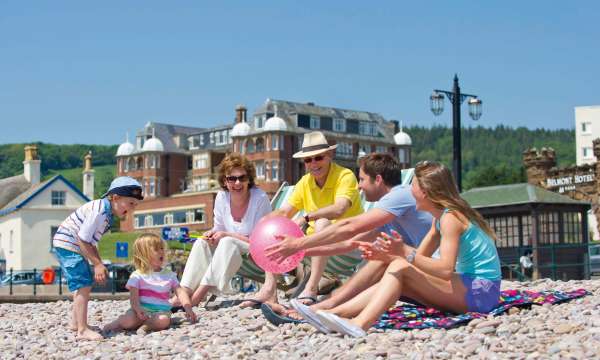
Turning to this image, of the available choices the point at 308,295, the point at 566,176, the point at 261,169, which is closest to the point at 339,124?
the point at 261,169

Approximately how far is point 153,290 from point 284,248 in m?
1.70

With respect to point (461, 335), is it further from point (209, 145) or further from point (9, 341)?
point (209, 145)

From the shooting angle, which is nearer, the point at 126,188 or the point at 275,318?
the point at 275,318

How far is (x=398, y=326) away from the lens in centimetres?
679

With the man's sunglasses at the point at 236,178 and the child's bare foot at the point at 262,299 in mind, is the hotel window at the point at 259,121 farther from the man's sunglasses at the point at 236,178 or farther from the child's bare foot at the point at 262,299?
the child's bare foot at the point at 262,299

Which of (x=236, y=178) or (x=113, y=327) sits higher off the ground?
(x=236, y=178)

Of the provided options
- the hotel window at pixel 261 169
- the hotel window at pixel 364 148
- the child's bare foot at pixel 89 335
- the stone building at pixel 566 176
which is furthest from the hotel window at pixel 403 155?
the child's bare foot at pixel 89 335

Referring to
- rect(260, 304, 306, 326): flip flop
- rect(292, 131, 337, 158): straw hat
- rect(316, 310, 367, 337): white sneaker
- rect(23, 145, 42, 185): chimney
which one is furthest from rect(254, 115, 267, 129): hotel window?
rect(316, 310, 367, 337): white sneaker

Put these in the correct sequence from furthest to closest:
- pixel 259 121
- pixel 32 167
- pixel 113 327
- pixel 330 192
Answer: pixel 259 121 → pixel 32 167 → pixel 330 192 → pixel 113 327

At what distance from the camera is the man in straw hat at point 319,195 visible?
333 inches

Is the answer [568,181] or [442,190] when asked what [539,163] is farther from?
[442,190]

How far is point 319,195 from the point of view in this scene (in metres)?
8.93

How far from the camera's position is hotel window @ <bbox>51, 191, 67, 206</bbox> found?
184ft

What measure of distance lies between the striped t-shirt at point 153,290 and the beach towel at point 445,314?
216cm
